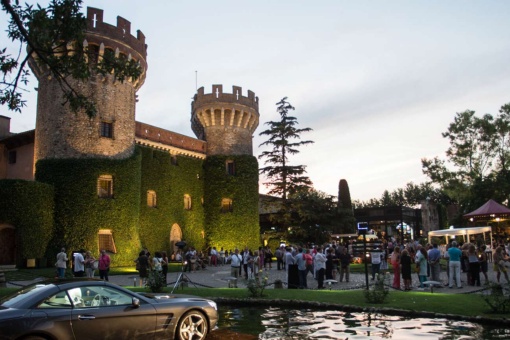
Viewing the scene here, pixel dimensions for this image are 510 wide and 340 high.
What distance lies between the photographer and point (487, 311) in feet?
38.6

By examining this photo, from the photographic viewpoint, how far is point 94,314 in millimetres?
7301

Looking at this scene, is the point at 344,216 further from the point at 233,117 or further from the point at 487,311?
the point at 487,311

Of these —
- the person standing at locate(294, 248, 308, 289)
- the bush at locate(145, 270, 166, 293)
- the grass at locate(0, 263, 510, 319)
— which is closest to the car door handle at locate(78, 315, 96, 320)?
the grass at locate(0, 263, 510, 319)

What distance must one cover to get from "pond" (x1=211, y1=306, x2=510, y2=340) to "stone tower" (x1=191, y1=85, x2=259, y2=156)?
30.6 meters

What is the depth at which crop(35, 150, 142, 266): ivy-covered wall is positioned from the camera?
28578mm

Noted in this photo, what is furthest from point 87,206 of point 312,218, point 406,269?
point 312,218

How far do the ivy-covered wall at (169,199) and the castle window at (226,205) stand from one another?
1.91 meters

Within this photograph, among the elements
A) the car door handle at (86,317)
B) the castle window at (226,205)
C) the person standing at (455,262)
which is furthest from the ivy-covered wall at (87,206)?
the car door handle at (86,317)

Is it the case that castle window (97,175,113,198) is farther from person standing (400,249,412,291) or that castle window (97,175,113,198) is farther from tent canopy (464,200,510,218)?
tent canopy (464,200,510,218)

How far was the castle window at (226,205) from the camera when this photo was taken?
41787 mm

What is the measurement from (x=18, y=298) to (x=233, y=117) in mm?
36545

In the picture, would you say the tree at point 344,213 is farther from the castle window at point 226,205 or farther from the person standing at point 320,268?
the person standing at point 320,268

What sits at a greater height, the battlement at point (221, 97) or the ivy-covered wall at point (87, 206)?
the battlement at point (221, 97)

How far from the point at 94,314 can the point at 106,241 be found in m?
23.9
